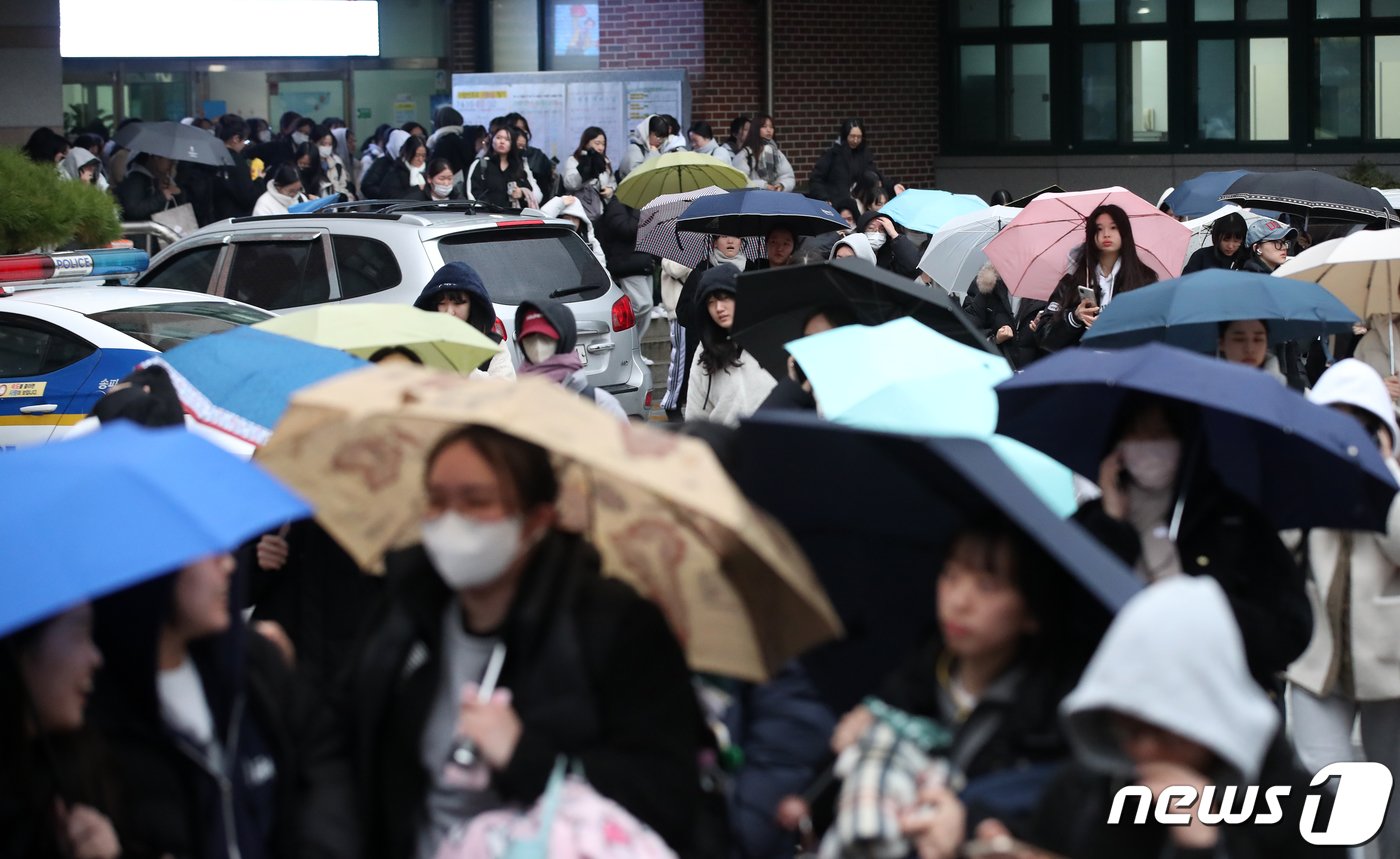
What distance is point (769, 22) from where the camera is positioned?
23.7 m

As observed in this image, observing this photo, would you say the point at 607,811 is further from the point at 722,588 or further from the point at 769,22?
the point at 769,22

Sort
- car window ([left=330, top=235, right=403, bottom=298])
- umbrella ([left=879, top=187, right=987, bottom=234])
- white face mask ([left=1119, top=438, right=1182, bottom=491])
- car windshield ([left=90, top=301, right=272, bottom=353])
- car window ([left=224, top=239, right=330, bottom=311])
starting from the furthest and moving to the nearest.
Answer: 1. umbrella ([left=879, top=187, right=987, bottom=234])
2. car window ([left=224, top=239, right=330, bottom=311])
3. car window ([left=330, top=235, right=403, bottom=298])
4. car windshield ([left=90, top=301, right=272, bottom=353])
5. white face mask ([left=1119, top=438, right=1182, bottom=491])

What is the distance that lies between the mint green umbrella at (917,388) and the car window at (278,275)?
24.8 ft

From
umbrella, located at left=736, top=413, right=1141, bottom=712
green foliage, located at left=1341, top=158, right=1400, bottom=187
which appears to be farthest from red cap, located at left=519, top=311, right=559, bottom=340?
green foliage, located at left=1341, top=158, right=1400, bottom=187

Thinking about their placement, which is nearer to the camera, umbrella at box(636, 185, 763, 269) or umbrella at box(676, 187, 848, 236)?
umbrella at box(676, 187, 848, 236)

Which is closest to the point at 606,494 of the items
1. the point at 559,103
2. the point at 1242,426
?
the point at 1242,426

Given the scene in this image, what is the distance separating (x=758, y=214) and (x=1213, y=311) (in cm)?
483

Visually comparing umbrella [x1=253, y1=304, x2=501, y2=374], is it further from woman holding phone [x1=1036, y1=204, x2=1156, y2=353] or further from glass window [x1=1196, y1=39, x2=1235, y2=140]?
glass window [x1=1196, y1=39, x2=1235, y2=140]

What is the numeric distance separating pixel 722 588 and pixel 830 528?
0.25 metres

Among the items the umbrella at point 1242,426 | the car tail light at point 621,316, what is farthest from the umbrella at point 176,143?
the umbrella at point 1242,426

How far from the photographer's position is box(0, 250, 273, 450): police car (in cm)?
1041

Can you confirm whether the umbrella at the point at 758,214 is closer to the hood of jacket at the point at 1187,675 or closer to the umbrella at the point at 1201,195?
the umbrella at the point at 1201,195

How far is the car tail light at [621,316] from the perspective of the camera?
506 inches

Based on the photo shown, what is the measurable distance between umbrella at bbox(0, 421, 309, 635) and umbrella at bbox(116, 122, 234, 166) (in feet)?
47.9
